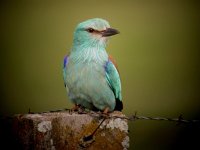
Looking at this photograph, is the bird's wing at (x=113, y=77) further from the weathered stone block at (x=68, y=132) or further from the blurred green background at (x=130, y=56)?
the blurred green background at (x=130, y=56)

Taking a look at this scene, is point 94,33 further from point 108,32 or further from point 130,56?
point 130,56

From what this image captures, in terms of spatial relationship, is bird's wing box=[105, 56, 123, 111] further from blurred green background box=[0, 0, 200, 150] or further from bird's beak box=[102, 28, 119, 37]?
blurred green background box=[0, 0, 200, 150]

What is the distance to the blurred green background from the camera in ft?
42.4

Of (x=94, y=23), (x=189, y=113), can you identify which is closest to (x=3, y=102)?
(x=189, y=113)

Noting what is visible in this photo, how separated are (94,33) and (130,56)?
10.8 metres

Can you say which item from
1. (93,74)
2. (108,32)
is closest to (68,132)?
(93,74)

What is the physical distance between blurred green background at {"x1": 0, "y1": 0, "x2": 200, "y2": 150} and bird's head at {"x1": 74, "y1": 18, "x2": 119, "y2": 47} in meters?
3.93

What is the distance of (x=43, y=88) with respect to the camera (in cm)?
1477

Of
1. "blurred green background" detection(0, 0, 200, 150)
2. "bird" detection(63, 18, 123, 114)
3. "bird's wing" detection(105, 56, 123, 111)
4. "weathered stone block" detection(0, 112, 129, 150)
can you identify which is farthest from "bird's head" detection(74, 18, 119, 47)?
"blurred green background" detection(0, 0, 200, 150)

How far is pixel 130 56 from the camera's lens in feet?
54.2

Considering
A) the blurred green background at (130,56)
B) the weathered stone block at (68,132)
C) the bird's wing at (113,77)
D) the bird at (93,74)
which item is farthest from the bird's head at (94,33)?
the blurred green background at (130,56)

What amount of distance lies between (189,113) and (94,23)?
799 centimetres

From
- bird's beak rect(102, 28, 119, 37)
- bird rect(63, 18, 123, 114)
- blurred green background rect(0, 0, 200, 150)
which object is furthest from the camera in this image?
blurred green background rect(0, 0, 200, 150)

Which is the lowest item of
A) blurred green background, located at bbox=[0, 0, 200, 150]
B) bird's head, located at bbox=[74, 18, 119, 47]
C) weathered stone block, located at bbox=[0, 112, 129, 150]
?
blurred green background, located at bbox=[0, 0, 200, 150]
